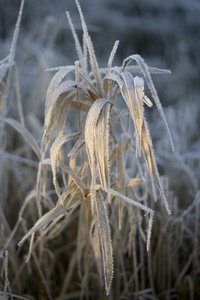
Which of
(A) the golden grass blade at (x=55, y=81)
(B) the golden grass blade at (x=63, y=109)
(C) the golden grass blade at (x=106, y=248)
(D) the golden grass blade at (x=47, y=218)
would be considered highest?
(A) the golden grass blade at (x=55, y=81)

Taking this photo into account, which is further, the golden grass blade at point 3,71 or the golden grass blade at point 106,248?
the golden grass blade at point 3,71

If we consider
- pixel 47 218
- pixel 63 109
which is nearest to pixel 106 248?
pixel 47 218

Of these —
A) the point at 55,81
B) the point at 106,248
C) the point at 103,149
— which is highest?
the point at 55,81

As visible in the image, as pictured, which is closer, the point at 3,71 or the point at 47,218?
the point at 47,218

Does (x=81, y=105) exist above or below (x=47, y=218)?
above

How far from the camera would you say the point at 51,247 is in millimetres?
1016

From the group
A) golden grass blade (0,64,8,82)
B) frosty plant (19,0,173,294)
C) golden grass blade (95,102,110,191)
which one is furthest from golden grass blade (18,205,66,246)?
golden grass blade (0,64,8,82)

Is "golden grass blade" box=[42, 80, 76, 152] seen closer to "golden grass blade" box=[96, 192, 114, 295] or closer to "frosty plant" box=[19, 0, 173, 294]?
"frosty plant" box=[19, 0, 173, 294]

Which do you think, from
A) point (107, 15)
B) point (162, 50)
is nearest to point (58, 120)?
point (162, 50)

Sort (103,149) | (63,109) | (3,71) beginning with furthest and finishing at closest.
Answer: (3,71) → (63,109) → (103,149)

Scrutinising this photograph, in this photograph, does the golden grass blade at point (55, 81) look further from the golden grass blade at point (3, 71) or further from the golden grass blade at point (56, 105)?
the golden grass blade at point (3, 71)

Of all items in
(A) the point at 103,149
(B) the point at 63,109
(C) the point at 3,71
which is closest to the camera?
(A) the point at 103,149

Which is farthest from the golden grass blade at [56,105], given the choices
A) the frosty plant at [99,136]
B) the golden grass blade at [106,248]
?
the golden grass blade at [106,248]

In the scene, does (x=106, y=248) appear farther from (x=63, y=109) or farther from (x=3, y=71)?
(x=3, y=71)
